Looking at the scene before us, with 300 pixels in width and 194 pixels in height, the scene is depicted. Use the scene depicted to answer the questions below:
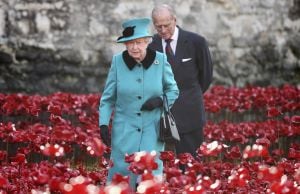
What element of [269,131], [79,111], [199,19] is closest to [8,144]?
[79,111]

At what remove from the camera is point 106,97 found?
537 cm

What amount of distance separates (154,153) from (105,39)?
25.9 feet

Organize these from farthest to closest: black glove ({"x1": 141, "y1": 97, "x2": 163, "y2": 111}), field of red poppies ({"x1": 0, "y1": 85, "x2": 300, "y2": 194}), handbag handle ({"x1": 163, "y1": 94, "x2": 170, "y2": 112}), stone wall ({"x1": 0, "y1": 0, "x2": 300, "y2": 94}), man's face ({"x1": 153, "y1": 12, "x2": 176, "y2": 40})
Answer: stone wall ({"x1": 0, "y1": 0, "x2": 300, "y2": 94}) → man's face ({"x1": 153, "y1": 12, "x2": 176, "y2": 40}) → handbag handle ({"x1": 163, "y1": 94, "x2": 170, "y2": 112}) → black glove ({"x1": 141, "y1": 97, "x2": 163, "y2": 111}) → field of red poppies ({"x1": 0, "y1": 85, "x2": 300, "y2": 194})

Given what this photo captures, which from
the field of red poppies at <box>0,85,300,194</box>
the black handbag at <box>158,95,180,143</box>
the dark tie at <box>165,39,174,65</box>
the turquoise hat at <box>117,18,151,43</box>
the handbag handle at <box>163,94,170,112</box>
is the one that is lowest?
the field of red poppies at <box>0,85,300,194</box>

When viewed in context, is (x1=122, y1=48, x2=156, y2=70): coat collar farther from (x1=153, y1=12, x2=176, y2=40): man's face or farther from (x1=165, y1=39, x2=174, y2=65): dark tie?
(x1=165, y1=39, x2=174, y2=65): dark tie

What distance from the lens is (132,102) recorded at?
5359 mm

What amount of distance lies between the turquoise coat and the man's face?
2.64 ft

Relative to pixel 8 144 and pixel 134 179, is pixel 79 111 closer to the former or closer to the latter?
pixel 8 144

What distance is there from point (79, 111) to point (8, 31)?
303 cm

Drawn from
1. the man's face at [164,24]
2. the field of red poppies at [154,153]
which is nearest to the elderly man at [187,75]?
the man's face at [164,24]

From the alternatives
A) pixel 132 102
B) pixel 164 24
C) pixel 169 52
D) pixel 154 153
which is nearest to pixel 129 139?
pixel 132 102

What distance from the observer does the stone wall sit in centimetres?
1158

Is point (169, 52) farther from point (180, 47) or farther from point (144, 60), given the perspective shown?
point (144, 60)

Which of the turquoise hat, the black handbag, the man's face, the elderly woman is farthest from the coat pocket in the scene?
the man's face
